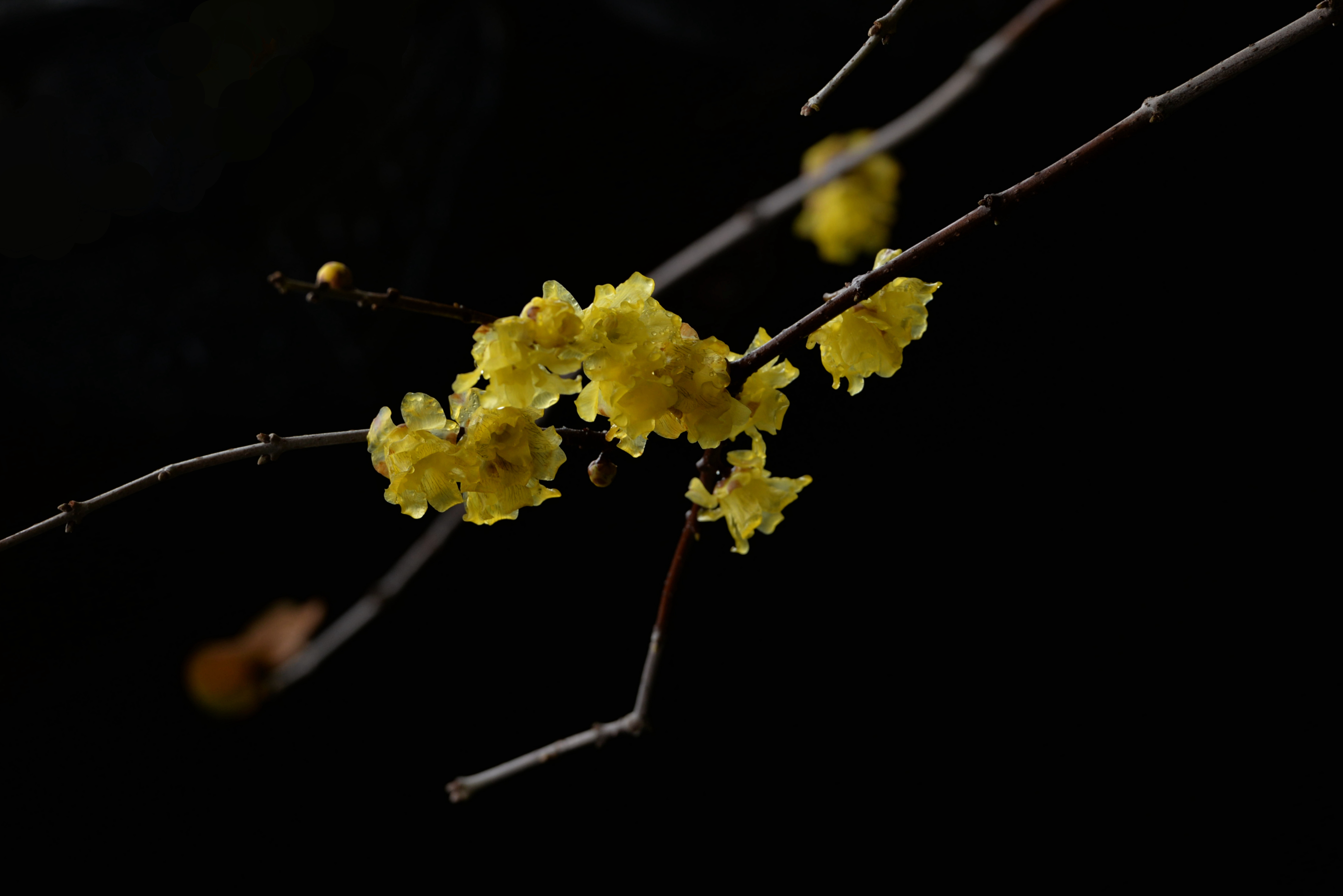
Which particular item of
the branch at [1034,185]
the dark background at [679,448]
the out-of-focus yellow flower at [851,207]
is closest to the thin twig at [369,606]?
the dark background at [679,448]


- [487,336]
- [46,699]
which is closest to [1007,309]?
[487,336]

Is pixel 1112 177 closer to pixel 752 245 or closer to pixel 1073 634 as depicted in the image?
pixel 752 245

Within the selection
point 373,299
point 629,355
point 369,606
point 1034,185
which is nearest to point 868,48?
point 1034,185

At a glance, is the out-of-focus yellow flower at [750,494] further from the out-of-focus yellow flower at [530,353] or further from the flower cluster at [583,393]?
the out-of-focus yellow flower at [530,353]

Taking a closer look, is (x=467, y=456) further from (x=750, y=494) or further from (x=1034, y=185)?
(x=1034, y=185)

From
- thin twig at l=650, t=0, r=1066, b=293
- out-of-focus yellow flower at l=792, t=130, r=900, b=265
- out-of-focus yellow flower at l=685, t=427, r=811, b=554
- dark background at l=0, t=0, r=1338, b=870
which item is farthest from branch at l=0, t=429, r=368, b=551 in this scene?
out-of-focus yellow flower at l=792, t=130, r=900, b=265
